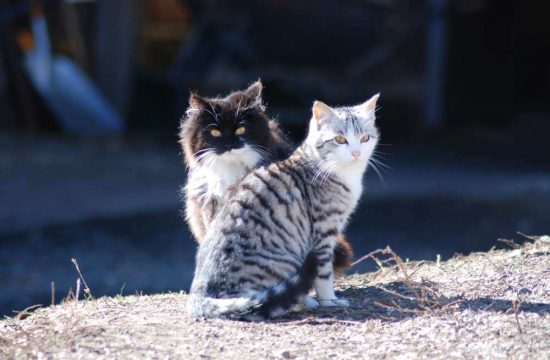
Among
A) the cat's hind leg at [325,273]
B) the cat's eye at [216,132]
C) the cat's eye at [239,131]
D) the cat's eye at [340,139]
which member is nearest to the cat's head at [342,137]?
the cat's eye at [340,139]

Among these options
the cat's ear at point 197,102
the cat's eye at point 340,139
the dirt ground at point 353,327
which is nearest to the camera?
the dirt ground at point 353,327

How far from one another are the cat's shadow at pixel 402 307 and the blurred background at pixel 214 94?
3557mm

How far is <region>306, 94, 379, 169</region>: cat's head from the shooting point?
4.87 metres

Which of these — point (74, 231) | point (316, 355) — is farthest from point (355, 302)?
point (74, 231)

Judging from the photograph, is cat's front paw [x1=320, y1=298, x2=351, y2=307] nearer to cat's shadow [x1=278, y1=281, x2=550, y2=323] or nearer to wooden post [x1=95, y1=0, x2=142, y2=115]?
cat's shadow [x1=278, y1=281, x2=550, y2=323]

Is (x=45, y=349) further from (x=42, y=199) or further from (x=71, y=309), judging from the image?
(x=42, y=199)

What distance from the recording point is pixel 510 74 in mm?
16812

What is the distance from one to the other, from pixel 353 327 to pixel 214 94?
405 inches

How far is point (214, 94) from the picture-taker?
14.5 meters

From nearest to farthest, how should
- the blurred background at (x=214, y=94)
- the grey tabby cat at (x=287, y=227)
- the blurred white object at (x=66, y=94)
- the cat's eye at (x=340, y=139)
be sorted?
the grey tabby cat at (x=287, y=227)
the cat's eye at (x=340, y=139)
the blurred background at (x=214, y=94)
the blurred white object at (x=66, y=94)

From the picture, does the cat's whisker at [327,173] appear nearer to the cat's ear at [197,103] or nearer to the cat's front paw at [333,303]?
the cat's front paw at [333,303]

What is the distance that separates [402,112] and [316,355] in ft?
38.2

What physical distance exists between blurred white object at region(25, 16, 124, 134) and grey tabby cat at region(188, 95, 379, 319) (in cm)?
1090

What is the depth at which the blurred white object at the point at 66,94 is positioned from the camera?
15.5 metres
